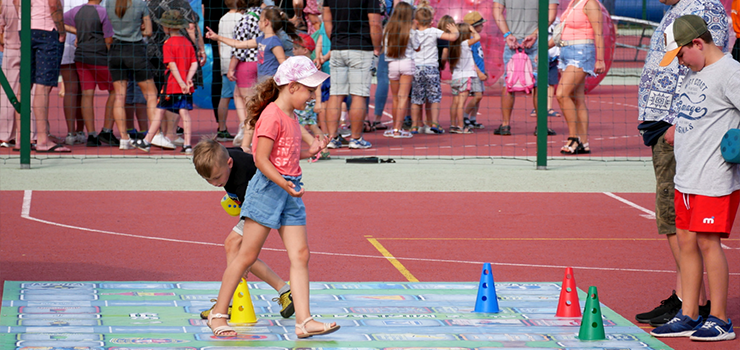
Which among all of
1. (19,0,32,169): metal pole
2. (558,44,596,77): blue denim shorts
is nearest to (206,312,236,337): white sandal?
(19,0,32,169): metal pole

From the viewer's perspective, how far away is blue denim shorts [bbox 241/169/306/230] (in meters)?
5.31

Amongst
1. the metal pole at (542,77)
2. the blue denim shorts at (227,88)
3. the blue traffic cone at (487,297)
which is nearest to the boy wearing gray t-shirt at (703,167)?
the blue traffic cone at (487,297)

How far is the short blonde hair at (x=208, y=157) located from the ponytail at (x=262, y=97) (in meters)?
0.26

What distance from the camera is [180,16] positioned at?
1221cm

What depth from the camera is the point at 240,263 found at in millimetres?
5375

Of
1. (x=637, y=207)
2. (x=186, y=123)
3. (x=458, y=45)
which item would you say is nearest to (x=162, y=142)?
(x=186, y=123)

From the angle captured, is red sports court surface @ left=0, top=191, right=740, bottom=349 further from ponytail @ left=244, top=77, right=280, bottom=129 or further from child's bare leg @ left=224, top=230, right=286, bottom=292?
ponytail @ left=244, top=77, right=280, bottom=129

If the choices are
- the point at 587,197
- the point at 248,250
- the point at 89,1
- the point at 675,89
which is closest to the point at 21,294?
the point at 248,250

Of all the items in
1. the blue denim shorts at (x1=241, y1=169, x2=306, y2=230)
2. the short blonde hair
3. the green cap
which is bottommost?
the blue denim shorts at (x1=241, y1=169, x2=306, y2=230)

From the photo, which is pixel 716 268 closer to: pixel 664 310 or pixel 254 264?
pixel 664 310

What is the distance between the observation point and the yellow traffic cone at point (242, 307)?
5621 millimetres

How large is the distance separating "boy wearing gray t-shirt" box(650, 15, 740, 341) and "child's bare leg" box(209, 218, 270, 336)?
2.26 metres

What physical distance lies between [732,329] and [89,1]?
973 cm

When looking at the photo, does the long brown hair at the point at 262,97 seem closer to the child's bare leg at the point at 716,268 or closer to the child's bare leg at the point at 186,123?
the child's bare leg at the point at 716,268
